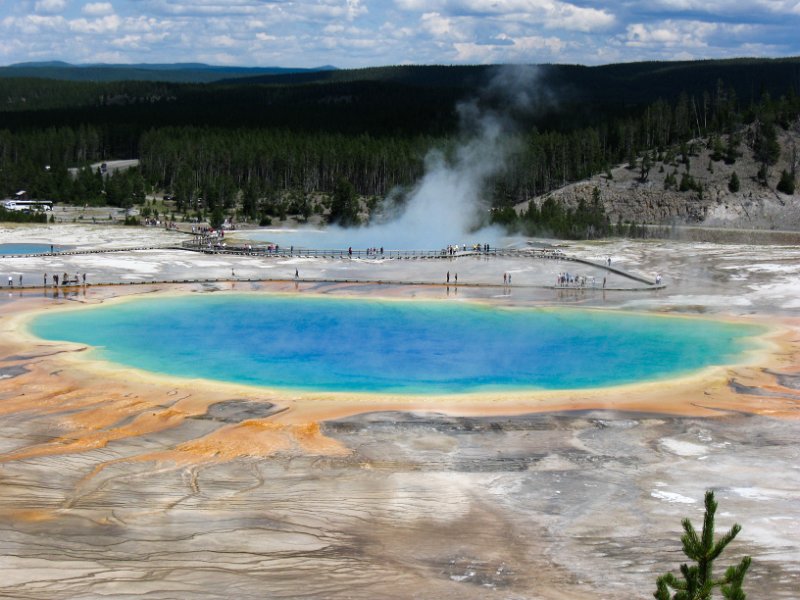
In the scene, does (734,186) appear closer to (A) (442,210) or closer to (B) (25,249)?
(A) (442,210)

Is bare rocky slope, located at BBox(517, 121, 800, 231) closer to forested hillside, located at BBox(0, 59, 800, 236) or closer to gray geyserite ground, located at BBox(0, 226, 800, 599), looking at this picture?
forested hillside, located at BBox(0, 59, 800, 236)

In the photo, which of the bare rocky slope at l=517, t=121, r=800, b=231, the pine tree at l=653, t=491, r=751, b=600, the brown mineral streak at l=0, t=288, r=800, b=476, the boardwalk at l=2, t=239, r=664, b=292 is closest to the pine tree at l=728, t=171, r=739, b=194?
the bare rocky slope at l=517, t=121, r=800, b=231

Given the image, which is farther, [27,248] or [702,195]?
[702,195]

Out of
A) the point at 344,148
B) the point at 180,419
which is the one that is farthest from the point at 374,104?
the point at 180,419

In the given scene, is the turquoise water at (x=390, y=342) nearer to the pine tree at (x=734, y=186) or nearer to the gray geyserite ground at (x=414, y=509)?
the gray geyserite ground at (x=414, y=509)

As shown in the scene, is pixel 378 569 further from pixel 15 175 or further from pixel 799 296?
pixel 15 175

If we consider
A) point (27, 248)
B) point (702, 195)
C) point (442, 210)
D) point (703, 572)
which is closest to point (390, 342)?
point (703, 572)

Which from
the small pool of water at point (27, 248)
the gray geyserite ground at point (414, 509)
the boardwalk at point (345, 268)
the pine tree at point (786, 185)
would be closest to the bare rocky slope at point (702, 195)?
the pine tree at point (786, 185)
